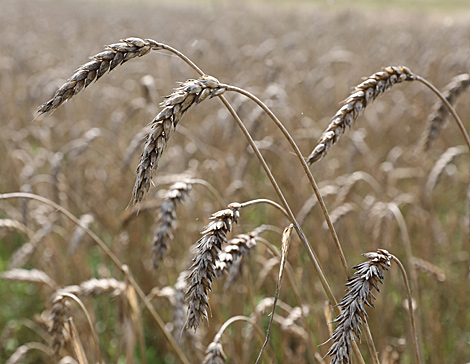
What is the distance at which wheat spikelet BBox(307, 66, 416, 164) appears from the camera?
109 cm

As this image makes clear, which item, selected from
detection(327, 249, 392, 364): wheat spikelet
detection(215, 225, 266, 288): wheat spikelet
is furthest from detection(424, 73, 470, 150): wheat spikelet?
detection(327, 249, 392, 364): wheat spikelet

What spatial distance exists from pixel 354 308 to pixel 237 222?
29 centimetres

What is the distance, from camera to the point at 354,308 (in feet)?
3.10

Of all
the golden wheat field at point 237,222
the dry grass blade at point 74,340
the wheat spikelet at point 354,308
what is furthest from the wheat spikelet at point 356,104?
the dry grass blade at point 74,340

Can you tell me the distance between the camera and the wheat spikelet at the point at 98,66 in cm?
98

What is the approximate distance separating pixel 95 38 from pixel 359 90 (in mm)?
9538

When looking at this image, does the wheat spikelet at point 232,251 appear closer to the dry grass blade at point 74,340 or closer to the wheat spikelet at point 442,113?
the dry grass blade at point 74,340

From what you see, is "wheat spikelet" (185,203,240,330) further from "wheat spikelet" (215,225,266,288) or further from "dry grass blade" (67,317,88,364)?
"dry grass blade" (67,317,88,364)

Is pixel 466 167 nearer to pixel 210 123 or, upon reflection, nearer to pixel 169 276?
pixel 210 123

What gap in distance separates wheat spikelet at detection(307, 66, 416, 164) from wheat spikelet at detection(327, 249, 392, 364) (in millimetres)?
245

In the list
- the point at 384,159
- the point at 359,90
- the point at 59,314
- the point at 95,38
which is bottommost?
the point at 384,159

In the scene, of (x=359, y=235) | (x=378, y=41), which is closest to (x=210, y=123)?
(x=359, y=235)

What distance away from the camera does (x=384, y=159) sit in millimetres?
4680

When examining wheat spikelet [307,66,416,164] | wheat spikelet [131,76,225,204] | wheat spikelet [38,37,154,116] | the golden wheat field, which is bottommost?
the golden wheat field
